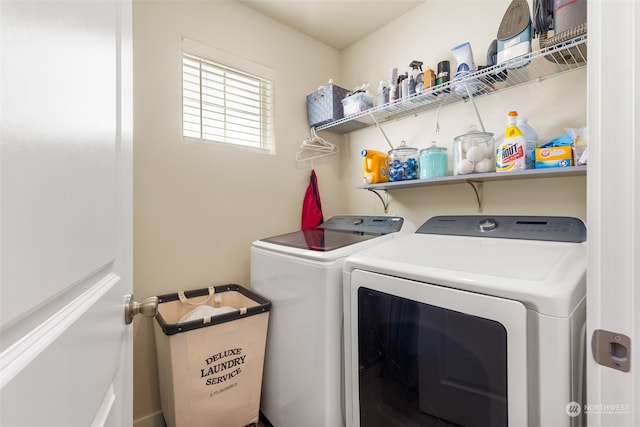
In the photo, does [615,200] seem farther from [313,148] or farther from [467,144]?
[313,148]

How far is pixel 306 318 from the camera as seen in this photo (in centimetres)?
138

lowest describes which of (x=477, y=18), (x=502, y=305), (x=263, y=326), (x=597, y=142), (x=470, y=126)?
(x=263, y=326)

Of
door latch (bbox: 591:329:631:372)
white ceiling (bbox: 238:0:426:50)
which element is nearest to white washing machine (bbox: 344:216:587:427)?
door latch (bbox: 591:329:631:372)

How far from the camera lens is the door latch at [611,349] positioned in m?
0.51

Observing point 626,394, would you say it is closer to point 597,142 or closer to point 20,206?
point 597,142

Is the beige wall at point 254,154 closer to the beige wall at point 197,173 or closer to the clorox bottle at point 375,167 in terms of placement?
the beige wall at point 197,173

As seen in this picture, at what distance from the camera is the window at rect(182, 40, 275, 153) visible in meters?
1.91

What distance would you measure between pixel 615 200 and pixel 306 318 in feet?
3.91

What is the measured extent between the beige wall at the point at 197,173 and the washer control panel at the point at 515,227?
1.20 m

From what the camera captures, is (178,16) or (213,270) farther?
(213,270)

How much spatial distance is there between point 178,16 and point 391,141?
1.69 metres

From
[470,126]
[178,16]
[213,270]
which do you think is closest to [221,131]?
[178,16]

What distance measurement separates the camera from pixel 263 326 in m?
1.66
